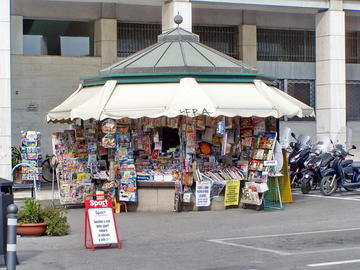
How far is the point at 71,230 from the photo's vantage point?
1476cm

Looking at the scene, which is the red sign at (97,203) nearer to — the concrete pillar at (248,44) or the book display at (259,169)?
the book display at (259,169)

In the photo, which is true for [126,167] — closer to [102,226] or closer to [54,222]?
[54,222]

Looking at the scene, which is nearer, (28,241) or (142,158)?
(28,241)

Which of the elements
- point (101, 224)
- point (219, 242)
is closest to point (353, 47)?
point (219, 242)

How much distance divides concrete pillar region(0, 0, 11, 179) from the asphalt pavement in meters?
4.76

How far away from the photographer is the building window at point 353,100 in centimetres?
3206

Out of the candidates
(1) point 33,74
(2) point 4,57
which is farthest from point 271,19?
(2) point 4,57

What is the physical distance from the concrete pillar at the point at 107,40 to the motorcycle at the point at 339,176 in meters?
10.3

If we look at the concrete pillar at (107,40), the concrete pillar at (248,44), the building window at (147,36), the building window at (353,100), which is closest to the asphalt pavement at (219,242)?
the concrete pillar at (107,40)

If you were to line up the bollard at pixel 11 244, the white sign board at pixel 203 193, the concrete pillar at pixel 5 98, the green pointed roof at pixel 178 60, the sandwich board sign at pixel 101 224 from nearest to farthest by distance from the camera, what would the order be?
the bollard at pixel 11 244 < the sandwich board sign at pixel 101 224 < the white sign board at pixel 203 193 < the green pointed roof at pixel 178 60 < the concrete pillar at pixel 5 98

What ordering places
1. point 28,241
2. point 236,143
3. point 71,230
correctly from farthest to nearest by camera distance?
point 236,143 < point 71,230 < point 28,241

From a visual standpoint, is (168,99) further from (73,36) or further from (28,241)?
(73,36)

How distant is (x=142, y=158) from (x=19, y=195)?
6.07 meters

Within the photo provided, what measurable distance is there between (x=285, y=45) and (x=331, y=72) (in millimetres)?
4824
